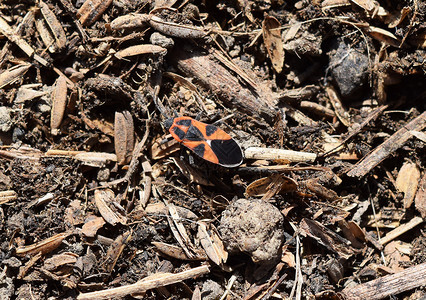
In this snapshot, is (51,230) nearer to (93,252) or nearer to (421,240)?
(93,252)

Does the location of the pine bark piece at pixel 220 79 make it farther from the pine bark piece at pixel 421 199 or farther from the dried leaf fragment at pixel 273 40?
the pine bark piece at pixel 421 199

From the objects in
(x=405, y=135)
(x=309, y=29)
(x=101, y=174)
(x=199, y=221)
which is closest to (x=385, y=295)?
(x=405, y=135)

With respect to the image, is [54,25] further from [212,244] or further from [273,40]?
[212,244]

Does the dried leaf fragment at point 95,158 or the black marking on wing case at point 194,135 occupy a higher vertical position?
the black marking on wing case at point 194,135

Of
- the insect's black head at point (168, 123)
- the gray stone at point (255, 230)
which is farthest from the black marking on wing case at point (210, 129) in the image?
the gray stone at point (255, 230)

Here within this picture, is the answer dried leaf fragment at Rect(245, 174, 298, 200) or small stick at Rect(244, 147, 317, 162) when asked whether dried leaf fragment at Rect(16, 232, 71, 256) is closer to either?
dried leaf fragment at Rect(245, 174, 298, 200)

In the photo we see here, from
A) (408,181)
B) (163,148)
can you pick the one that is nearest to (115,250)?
(163,148)

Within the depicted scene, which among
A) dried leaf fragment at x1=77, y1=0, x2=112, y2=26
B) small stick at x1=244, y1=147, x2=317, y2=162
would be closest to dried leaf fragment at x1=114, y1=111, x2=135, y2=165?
dried leaf fragment at x1=77, y1=0, x2=112, y2=26
